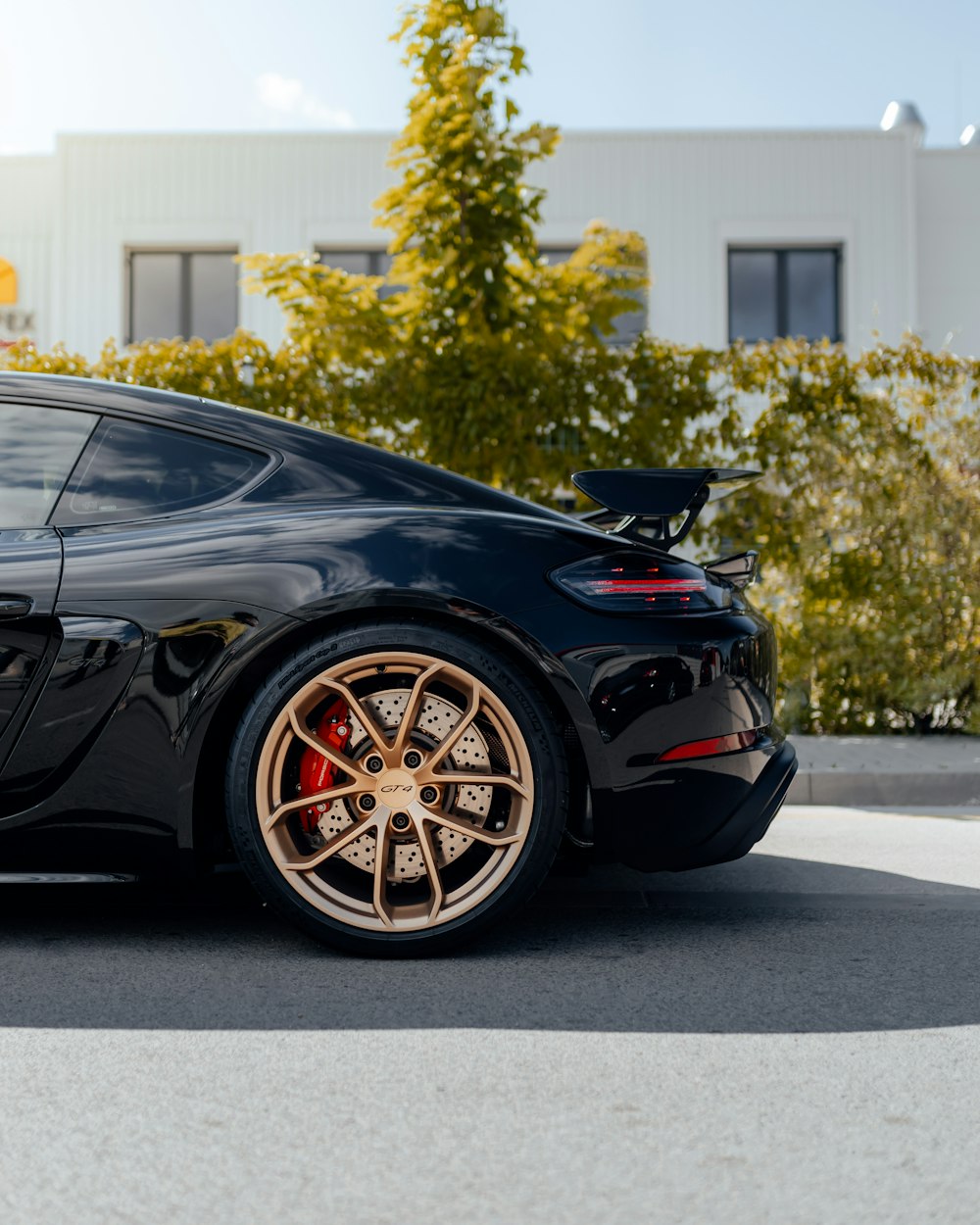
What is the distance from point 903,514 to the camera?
328 inches

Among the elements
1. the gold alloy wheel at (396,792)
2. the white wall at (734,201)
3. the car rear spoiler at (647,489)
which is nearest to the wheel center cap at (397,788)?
the gold alloy wheel at (396,792)

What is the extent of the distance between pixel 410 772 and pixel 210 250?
1943 cm

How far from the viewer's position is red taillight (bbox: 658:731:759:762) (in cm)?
315

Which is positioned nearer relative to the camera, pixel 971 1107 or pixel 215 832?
pixel 971 1107

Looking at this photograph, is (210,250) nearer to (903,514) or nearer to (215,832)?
(903,514)

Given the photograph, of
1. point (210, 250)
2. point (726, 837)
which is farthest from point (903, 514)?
point (210, 250)

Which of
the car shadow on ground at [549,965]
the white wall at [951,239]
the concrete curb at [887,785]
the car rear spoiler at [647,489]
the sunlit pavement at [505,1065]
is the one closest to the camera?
the sunlit pavement at [505,1065]

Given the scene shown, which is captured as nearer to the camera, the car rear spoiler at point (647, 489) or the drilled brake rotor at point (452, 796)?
the drilled brake rotor at point (452, 796)

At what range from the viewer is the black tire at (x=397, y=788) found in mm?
3098

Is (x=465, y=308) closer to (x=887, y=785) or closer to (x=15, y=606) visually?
(x=887, y=785)

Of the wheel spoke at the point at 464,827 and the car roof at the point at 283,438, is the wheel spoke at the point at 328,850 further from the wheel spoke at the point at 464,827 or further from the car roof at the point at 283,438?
the car roof at the point at 283,438

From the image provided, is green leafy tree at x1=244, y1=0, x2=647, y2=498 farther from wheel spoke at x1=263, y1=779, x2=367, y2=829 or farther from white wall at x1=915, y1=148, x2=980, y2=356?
white wall at x1=915, y1=148, x2=980, y2=356

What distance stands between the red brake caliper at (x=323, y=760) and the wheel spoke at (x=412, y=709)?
13cm

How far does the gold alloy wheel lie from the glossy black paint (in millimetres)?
137
